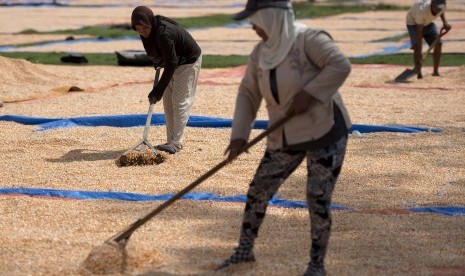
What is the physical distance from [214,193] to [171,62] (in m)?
1.55

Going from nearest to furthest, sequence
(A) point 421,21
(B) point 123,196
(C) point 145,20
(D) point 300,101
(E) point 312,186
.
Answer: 1. (D) point 300,101
2. (E) point 312,186
3. (B) point 123,196
4. (C) point 145,20
5. (A) point 421,21

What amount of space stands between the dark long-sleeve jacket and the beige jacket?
316cm

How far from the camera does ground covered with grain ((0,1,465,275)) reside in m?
5.39

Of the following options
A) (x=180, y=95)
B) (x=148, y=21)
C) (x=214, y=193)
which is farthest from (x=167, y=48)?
(x=214, y=193)

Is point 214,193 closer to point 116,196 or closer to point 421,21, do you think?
point 116,196

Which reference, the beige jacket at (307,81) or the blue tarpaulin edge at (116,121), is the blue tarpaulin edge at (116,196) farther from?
the blue tarpaulin edge at (116,121)

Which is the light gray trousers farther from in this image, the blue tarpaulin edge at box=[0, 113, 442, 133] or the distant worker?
the distant worker

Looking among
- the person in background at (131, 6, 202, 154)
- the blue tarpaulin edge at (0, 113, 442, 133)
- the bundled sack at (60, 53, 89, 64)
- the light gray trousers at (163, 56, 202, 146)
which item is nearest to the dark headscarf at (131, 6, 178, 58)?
the person in background at (131, 6, 202, 154)

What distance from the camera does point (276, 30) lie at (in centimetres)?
480

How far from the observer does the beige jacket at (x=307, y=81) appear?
477 centimetres

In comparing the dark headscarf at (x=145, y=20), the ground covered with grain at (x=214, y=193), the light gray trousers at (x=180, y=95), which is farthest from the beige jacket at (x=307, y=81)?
the light gray trousers at (x=180, y=95)

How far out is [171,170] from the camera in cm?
787

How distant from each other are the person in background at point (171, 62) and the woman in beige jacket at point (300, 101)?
3094mm

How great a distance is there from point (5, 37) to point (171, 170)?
43.9ft
